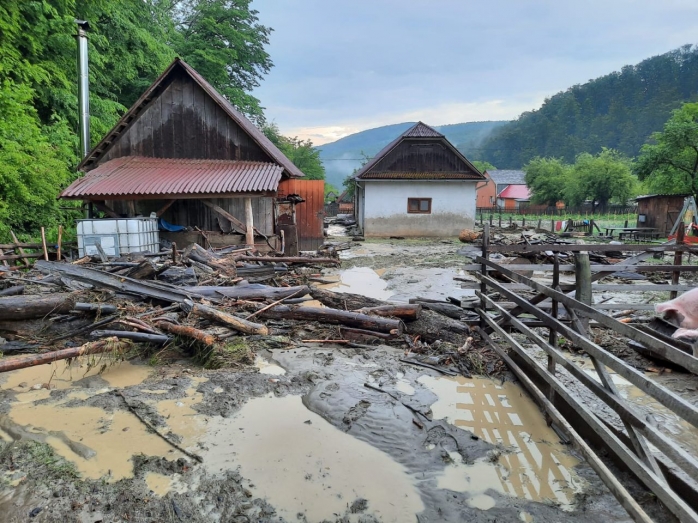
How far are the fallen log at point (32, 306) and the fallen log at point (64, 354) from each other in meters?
1.53

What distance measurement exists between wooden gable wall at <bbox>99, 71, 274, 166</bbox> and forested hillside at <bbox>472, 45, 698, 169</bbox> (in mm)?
86041

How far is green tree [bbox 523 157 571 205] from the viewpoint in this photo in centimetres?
5101

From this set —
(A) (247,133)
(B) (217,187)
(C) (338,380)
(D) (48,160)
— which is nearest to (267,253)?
(B) (217,187)

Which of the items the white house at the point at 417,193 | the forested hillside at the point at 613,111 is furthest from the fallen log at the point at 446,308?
the forested hillside at the point at 613,111

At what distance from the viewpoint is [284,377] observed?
531cm

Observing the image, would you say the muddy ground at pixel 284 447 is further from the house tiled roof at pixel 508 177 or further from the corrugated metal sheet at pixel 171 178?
the house tiled roof at pixel 508 177

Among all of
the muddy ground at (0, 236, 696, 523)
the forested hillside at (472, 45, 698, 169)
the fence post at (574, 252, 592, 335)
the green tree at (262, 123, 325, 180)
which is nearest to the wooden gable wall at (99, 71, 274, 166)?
the muddy ground at (0, 236, 696, 523)

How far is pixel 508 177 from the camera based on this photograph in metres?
79.1

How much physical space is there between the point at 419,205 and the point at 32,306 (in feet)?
72.8

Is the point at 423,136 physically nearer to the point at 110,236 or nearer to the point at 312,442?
the point at 110,236

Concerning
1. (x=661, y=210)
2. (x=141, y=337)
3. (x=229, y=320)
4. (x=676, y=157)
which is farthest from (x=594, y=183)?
(x=141, y=337)

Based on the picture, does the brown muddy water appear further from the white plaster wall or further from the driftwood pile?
the white plaster wall

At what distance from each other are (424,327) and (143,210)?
12034 millimetres

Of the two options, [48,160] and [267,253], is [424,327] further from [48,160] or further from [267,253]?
[48,160]
